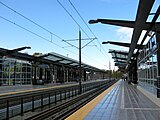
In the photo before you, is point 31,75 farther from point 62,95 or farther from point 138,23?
point 138,23

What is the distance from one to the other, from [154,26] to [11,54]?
20888mm

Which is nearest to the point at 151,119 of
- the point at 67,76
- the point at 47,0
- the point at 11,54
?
the point at 47,0

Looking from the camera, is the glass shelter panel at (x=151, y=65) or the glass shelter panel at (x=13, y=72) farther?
the glass shelter panel at (x=13, y=72)

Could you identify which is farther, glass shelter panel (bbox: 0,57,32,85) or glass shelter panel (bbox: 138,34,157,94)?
glass shelter panel (bbox: 0,57,32,85)

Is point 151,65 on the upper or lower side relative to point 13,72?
upper

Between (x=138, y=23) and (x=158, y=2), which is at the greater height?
(x=158, y=2)

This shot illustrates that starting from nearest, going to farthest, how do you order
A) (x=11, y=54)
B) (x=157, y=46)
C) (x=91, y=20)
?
(x=157, y=46), (x=91, y=20), (x=11, y=54)

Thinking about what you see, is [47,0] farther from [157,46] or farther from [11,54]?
[11,54]

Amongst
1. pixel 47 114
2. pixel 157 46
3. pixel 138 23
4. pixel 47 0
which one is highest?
pixel 47 0

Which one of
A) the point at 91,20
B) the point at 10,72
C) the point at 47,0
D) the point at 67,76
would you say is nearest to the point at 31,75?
the point at 10,72

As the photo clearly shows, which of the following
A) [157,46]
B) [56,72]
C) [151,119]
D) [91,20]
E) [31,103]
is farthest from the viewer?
[56,72]

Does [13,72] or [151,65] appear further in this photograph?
[13,72]

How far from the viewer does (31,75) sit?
45625 millimetres

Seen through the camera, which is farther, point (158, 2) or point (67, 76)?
point (67, 76)
